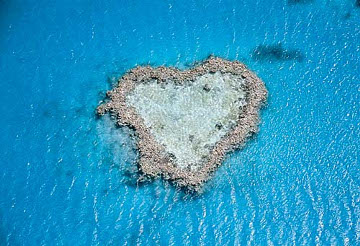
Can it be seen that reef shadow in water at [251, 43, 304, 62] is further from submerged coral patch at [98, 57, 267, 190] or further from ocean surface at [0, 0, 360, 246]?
submerged coral patch at [98, 57, 267, 190]

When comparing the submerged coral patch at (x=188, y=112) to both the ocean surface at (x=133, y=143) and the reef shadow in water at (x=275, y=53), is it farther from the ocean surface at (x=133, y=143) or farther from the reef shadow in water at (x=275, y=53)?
the reef shadow in water at (x=275, y=53)

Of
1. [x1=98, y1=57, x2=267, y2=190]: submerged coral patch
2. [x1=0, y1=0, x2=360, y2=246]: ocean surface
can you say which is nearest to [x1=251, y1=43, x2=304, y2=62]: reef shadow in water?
[x1=0, y1=0, x2=360, y2=246]: ocean surface

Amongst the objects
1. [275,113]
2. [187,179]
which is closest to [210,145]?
[187,179]

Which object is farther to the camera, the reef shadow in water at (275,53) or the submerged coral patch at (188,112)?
the reef shadow in water at (275,53)

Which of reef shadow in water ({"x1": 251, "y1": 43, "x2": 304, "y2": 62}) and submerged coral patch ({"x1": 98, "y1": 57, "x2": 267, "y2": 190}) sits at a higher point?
reef shadow in water ({"x1": 251, "y1": 43, "x2": 304, "y2": 62})

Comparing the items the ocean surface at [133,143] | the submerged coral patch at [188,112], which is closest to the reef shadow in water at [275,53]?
the ocean surface at [133,143]

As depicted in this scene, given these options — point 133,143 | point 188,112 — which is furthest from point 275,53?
point 133,143
